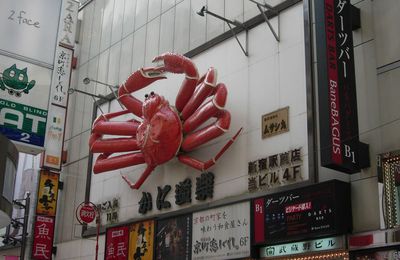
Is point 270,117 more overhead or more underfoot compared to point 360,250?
more overhead

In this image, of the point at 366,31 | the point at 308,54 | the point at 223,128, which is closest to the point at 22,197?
the point at 223,128

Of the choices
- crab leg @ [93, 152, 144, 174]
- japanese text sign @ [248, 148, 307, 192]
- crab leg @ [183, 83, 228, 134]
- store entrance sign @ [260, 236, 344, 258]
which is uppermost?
crab leg @ [183, 83, 228, 134]

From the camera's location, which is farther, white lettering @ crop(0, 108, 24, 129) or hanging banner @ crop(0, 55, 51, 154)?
hanging banner @ crop(0, 55, 51, 154)

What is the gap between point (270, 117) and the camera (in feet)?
44.0

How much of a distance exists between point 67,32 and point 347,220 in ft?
38.6

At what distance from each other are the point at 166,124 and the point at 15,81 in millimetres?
3820

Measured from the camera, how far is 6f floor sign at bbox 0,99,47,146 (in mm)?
12914

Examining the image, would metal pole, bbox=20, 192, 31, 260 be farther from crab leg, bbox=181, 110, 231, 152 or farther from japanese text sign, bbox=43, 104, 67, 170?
crab leg, bbox=181, 110, 231, 152

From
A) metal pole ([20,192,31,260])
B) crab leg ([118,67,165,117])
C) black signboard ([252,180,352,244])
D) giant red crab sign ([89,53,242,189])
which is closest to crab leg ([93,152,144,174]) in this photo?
giant red crab sign ([89,53,242,189])

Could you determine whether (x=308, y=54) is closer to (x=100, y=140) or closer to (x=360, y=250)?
(x=360, y=250)

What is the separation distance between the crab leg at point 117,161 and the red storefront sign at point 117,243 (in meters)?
1.77

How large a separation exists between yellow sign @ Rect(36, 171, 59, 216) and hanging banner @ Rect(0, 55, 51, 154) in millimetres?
7160

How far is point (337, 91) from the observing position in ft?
35.6

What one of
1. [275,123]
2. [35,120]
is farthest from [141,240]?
[275,123]
